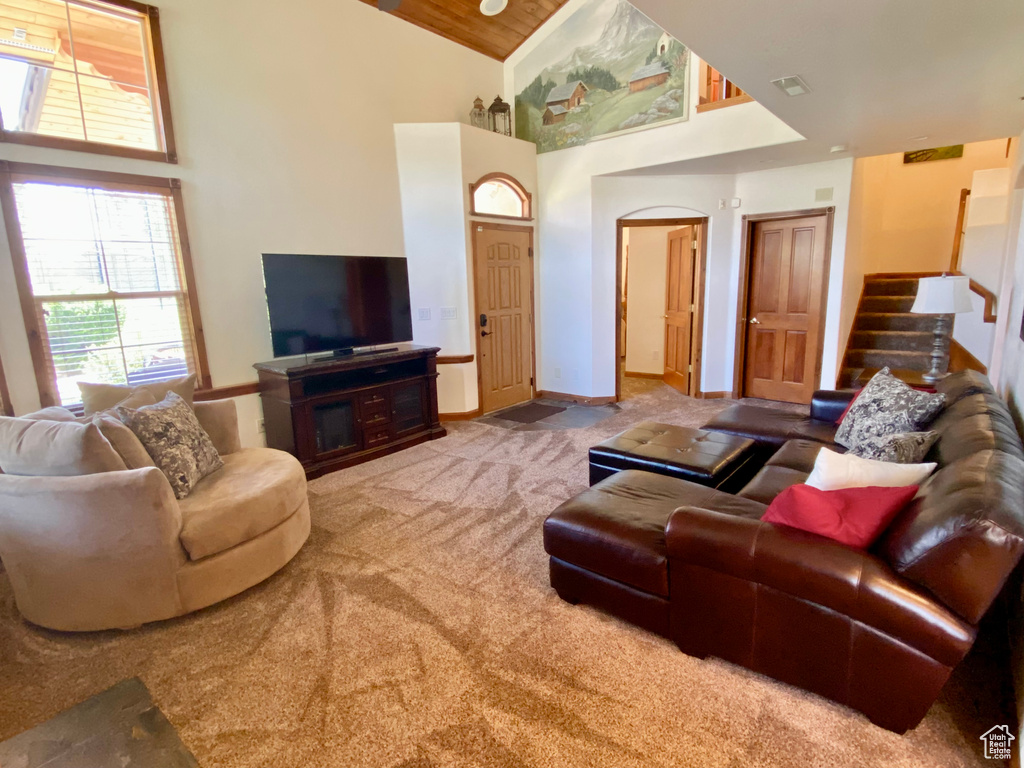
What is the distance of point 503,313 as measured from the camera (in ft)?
18.4

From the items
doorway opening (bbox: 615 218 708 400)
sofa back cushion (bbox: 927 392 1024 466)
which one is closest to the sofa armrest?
sofa back cushion (bbox: 927 392 1024 466)

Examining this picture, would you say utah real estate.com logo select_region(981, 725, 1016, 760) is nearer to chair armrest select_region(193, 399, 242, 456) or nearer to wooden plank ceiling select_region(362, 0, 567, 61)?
chair armrest select_region(193, 399, 242, 456)

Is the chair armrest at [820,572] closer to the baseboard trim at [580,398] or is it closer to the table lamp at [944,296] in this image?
the table lamp at [944,296]

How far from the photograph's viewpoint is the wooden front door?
5.30 m

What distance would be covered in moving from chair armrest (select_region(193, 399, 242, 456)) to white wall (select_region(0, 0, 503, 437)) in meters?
0.94

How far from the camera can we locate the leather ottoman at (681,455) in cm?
266

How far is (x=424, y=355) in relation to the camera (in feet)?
14.9

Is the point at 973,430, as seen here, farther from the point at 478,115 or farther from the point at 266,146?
the point at 478,115

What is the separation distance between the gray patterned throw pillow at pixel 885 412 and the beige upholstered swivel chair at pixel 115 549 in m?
3.08

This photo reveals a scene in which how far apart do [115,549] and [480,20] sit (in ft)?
17.9

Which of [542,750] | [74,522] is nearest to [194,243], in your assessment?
[74,522]

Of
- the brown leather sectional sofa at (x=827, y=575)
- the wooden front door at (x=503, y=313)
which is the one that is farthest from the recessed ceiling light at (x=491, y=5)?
the brown leather sectional sofa at (x=827, y=575)

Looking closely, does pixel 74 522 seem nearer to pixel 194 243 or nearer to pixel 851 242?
pixel 194 243

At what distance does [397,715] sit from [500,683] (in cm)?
36
